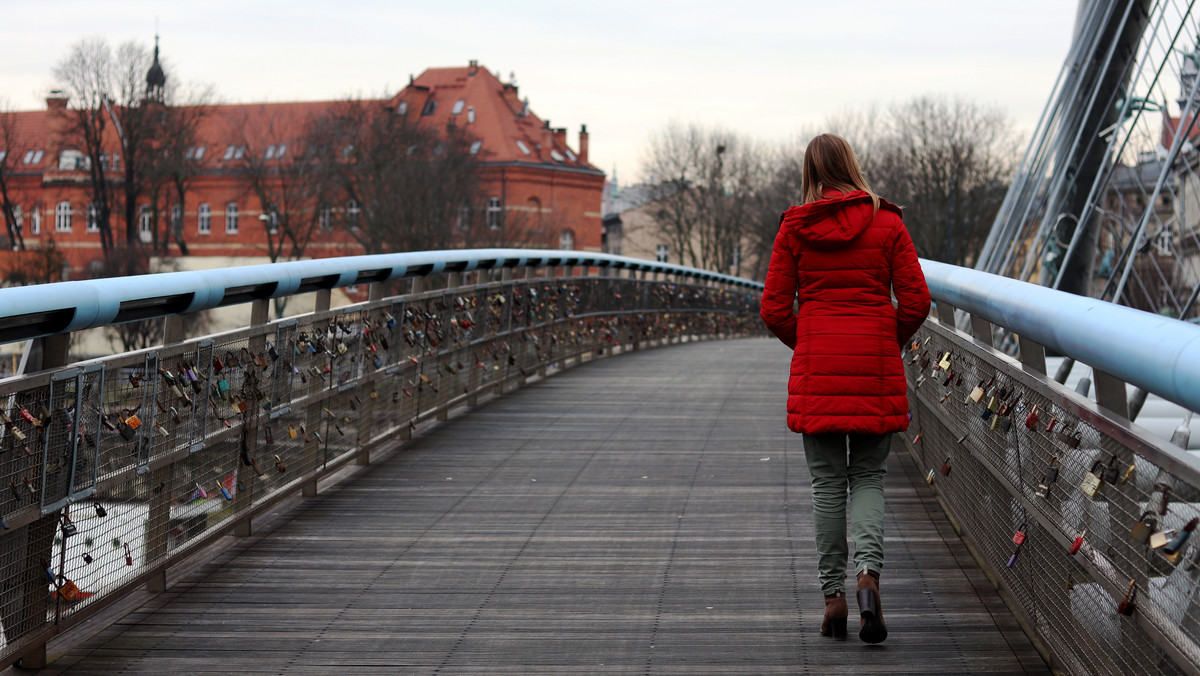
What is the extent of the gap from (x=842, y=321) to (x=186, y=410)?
2.46m

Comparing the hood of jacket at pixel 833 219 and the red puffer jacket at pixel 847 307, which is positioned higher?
the hood of jacket at pixel 833 219

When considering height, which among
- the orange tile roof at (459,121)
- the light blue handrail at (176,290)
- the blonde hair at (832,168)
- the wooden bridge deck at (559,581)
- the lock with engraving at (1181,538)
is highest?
the orange tile roof at (459,121)

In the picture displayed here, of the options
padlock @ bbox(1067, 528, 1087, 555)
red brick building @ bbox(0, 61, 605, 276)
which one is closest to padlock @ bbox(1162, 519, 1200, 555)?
padlock @ bbox(1067, 528, 1087, 555)

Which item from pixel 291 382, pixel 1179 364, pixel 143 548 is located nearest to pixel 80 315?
pixel 143 548

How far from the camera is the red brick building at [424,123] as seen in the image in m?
81.6

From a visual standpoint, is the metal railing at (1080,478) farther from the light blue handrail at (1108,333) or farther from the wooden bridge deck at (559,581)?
the wooden bridge deck at (559,581)

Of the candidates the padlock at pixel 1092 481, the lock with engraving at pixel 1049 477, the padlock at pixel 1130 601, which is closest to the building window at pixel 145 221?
the lock with engraving at pixel 1049 477

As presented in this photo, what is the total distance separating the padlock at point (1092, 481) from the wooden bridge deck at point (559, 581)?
3.29 feet

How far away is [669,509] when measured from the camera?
650 centimetres

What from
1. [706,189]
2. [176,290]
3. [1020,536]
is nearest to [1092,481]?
[1020,536]

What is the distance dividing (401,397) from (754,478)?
232 centimetres

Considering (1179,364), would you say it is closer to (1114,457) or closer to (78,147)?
(1114,457)

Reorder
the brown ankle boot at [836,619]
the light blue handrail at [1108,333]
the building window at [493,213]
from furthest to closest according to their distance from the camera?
1. the building window at [493,213]
2. the brown ankle boot at [836,619]
3. the light blue handrail at [1108,333]

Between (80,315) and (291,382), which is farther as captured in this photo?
(291,382)
